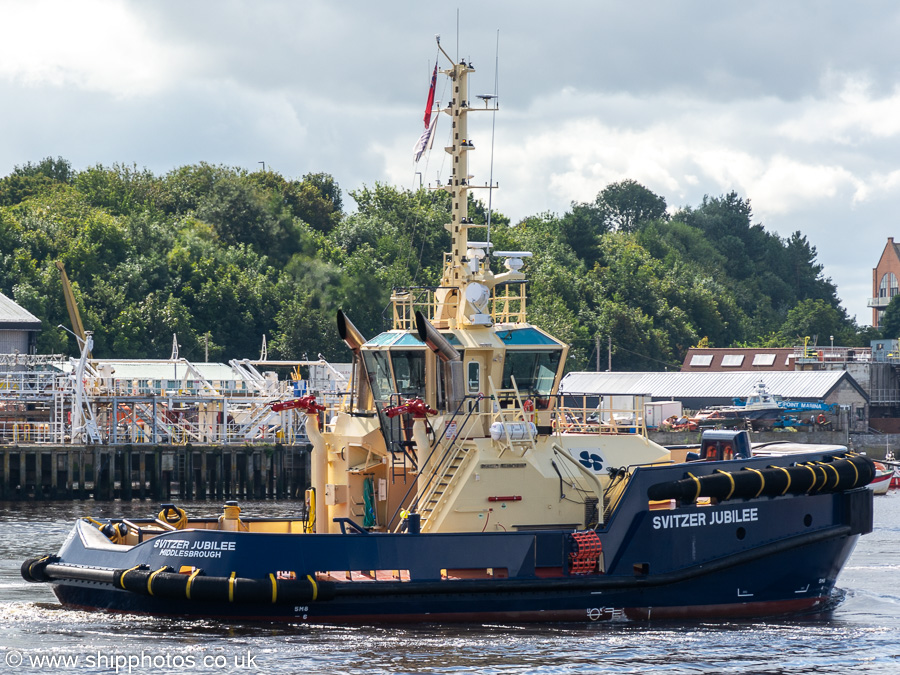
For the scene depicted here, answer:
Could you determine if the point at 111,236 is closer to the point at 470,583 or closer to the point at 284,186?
the point at 284,186

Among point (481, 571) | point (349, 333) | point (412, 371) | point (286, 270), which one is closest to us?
point (481, 571)

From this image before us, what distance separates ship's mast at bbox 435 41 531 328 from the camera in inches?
760

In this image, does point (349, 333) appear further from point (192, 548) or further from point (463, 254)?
point (192, 548)

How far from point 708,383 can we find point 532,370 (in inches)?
1953

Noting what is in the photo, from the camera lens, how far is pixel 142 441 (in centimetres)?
4481

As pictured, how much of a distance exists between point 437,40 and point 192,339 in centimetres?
4865

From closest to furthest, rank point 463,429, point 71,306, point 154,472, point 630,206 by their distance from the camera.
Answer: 1. point 463,429
2. point 154,472
3. point 71,306
4. point 630,206

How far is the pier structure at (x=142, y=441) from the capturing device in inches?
1610

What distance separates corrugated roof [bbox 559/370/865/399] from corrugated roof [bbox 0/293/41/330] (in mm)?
24901

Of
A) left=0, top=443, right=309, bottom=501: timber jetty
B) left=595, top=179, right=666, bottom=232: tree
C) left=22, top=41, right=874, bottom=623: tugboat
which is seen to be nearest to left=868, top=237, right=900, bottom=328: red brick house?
left=595, top=179, right=666, bottom=232: tree

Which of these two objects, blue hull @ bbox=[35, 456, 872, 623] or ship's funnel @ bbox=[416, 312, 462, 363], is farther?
ship's funnel @ bbox=[416, 312, 462, 363]

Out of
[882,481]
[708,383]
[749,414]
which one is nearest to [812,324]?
[708,383]

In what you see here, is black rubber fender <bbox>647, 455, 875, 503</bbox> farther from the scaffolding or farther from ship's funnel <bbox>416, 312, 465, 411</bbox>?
the scaffolding

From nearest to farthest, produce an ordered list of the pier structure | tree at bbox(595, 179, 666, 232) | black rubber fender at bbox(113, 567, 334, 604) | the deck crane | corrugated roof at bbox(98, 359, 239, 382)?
1. black rubber fender at bbox(113, 567, 334, 604)
2. the pier structure
3. corrugated roof at bbox(98, 359, 239, 382)
4. the deck crane
5. tree at bbox(595, 179, 666, 232)
